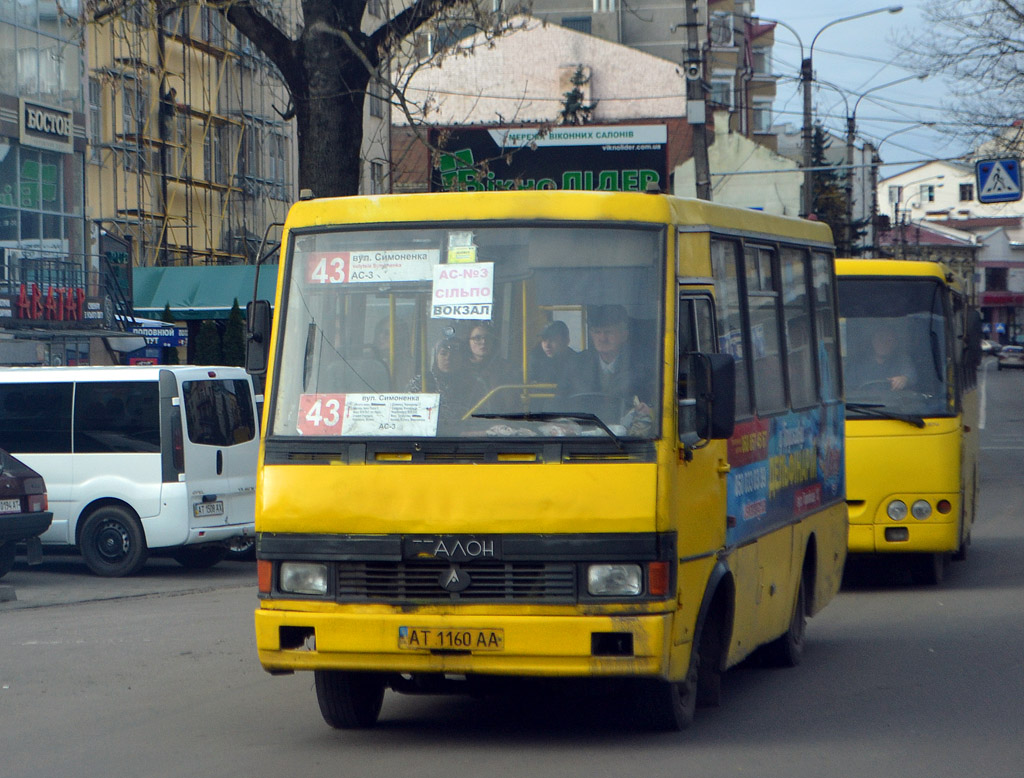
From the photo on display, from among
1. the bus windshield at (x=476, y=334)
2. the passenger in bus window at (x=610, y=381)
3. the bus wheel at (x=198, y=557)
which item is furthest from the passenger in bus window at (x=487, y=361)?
the bus wheel at (x=198, y=557)

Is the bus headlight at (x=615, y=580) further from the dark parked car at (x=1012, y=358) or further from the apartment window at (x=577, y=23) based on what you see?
the dark parked car at (x=1012, y=358)

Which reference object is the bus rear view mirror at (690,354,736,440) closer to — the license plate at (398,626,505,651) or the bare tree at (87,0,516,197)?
the license plate at (398,626,505,651)

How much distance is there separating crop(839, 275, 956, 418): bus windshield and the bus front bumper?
260 inches

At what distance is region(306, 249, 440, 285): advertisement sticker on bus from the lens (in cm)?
683

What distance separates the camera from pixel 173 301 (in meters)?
33.8

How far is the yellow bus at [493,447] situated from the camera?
6.37m

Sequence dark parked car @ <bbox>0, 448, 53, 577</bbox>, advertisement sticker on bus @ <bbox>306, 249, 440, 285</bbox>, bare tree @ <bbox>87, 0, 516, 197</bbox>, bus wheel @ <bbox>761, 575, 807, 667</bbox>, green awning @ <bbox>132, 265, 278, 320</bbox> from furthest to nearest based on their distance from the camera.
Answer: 1. green awning @ <bbox>132, 265, 278, 320</bbox>
2. bare tree @ <bbox>87, 0, 516, 197</bbox>
3. dark parked car @ <bbox>0, 448, 53, 577</bbox>
4. bus wheel @ <bbox>761, 575, 807, 667</bbox>
5. advertisement sticker on bus @ <bbox>306, 249, 440, 285</bbox>

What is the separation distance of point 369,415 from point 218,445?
31.9ft

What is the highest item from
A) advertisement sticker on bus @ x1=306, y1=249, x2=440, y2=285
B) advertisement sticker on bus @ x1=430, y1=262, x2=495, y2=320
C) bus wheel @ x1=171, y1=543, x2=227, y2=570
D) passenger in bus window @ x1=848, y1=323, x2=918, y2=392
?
advertisement sticker on bus @ x1=306, y1=249, x2=440, y2=285

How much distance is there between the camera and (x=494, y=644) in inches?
251

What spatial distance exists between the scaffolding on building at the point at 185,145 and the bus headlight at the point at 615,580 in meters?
31.9

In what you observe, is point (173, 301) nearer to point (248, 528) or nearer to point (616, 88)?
point (248, 528)

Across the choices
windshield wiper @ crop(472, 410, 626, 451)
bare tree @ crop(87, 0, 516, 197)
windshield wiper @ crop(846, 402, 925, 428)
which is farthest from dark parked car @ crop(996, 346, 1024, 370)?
windshield wiper @ crop(472, 410, 626, 451)

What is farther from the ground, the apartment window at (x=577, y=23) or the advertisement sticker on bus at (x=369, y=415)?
the apartment window at (x=577, y=23)
